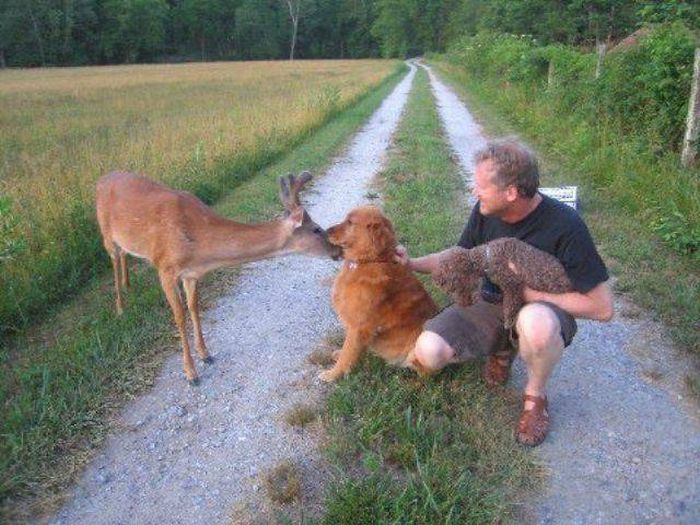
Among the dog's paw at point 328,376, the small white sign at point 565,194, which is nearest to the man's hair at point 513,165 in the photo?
the dog's paw at point 328,376

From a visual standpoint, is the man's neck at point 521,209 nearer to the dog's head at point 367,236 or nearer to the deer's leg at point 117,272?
the dog's head at point 367,236

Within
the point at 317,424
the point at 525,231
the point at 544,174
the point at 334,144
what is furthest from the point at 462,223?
the point at 334,144

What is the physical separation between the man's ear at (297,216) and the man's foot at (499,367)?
1.79 meters

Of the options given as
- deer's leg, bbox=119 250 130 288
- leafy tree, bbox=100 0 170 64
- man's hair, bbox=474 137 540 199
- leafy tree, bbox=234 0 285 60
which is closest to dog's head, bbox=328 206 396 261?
man's hair, bbox=474 137 540 199

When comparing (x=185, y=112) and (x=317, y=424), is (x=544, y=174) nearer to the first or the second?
(x=317, y=424)

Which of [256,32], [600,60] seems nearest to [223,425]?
[600,60]

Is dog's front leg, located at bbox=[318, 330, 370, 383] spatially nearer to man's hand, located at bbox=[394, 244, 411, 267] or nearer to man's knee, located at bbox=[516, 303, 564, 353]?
man's hand, located at bbox=[394, 244, 411, 267]

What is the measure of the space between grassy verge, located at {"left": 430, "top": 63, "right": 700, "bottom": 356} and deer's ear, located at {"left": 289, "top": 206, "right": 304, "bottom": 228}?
3.25 meters

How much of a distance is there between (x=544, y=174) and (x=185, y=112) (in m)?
11.9

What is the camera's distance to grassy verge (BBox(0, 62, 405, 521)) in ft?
10.7

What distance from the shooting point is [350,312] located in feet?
13.2

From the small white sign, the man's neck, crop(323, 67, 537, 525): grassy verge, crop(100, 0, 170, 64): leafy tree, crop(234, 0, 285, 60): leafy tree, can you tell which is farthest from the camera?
crop(234, 0, 285, 60): leafy tree

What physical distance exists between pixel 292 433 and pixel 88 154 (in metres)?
7.45

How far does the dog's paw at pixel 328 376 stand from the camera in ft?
13.7
